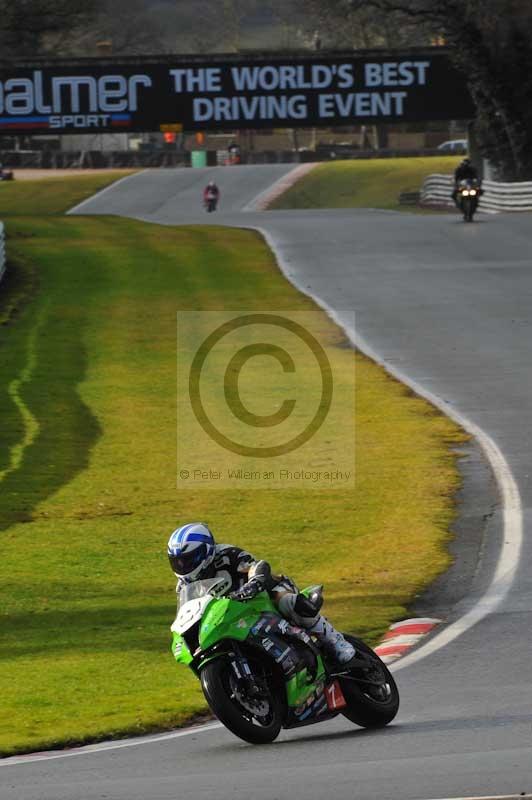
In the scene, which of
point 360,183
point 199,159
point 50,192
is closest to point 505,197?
point 360,183

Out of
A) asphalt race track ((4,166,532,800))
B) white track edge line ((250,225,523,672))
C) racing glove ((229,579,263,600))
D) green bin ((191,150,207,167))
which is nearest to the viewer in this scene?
asphalt race track ((4,166,532,800))

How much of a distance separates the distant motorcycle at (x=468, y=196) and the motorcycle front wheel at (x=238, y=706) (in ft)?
127

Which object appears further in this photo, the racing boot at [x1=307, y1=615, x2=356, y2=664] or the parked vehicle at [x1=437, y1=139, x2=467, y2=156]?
the parked vehicle at [x1=437, y1=139, x2=467, y2=156]

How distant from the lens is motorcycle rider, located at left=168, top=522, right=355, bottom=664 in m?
8.86

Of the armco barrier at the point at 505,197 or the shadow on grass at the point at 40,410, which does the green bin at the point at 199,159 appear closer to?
the armco barrier at the point at 505,197

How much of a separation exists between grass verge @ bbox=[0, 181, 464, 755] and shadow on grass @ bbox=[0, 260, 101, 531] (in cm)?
5

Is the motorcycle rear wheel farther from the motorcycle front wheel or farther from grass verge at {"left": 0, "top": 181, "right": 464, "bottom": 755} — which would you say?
grass verge at {"left": 0, "top": 181, "right": 464, "bottom": 755}

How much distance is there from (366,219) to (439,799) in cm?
4680

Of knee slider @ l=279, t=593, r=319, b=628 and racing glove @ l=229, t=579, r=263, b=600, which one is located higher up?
racing glove @ l=229, t=579, r=263, b=600

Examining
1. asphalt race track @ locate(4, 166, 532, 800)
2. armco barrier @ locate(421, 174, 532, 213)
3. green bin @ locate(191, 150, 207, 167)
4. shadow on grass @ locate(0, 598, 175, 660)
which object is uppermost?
green bin @ locate(191, 150, 207, 167)

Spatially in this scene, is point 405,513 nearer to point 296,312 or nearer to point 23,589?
point 23,589

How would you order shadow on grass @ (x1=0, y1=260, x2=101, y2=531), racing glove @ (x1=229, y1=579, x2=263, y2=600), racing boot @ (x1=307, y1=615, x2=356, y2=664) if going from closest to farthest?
racing glove @ (x1=229, y1=579, x2=263, y2=600), racing boot @ (x1=307, y1=615, x2=356, y2=664), shadow on grass @ (x1=0, y1=260, x2=101, y2=531)

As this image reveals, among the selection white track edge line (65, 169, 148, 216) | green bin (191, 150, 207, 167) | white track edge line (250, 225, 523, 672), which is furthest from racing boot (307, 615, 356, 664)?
green bin (191, 150, 207, 167)

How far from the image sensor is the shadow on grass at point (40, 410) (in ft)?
64.5
